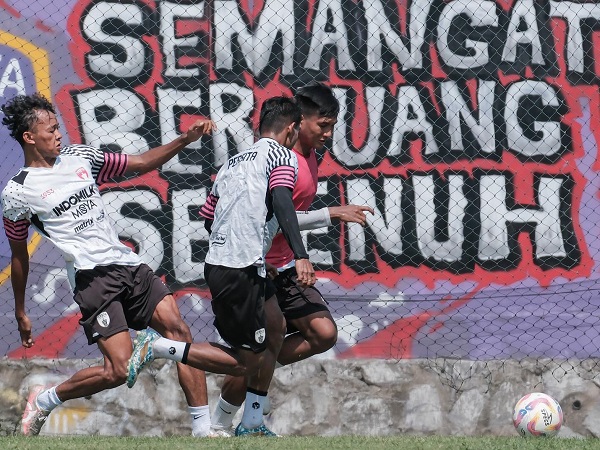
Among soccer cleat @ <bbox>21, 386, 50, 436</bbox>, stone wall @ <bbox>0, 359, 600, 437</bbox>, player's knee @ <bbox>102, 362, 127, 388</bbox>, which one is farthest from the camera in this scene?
stone wall @ <bbox>0, 359, 600, 437</bbox>

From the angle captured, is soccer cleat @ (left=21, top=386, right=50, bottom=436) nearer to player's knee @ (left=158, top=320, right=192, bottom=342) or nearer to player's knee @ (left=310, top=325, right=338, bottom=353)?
player's knee @ (left=158, top=320, right=192, bottom=342)

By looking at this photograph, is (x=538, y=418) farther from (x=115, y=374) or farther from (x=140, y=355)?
(x=115, y=374)

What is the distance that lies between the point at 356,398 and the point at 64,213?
314cm

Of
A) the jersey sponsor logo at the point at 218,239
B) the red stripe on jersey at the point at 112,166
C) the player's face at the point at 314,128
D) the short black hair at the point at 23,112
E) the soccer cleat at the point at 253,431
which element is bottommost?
the soccer cleat at the point at 253,431

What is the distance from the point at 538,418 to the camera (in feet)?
21.5

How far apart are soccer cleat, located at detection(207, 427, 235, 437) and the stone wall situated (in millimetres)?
1568

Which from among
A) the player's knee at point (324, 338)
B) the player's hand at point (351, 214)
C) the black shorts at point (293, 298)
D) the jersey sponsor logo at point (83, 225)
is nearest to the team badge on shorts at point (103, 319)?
the jersey sponsor logo at point (83, 225)

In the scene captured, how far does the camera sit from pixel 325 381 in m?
8.55

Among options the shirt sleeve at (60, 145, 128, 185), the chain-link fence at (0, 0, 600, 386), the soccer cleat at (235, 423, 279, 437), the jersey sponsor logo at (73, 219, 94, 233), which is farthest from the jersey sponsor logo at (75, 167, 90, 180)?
the chain-link fence at (0, 0, 600, 386)

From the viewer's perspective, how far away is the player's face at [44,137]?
6.51 meters

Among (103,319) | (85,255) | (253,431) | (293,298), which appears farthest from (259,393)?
(85,255)

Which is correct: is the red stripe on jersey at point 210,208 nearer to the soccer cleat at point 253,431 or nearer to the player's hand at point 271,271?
the player's hand at point 271,271

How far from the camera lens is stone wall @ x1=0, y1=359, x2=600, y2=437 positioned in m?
8.48

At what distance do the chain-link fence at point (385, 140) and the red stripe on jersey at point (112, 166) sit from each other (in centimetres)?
206
